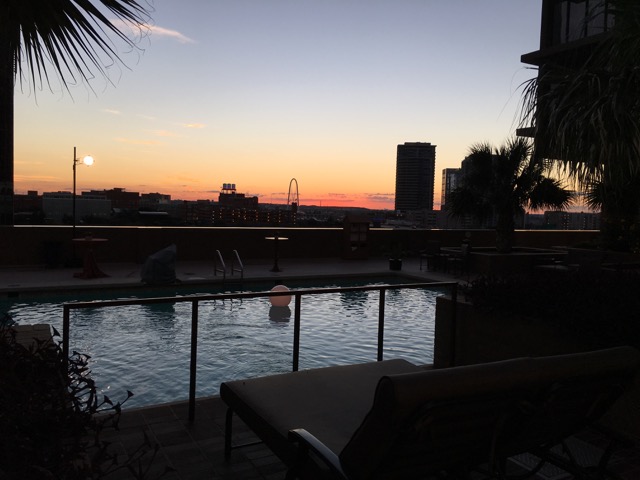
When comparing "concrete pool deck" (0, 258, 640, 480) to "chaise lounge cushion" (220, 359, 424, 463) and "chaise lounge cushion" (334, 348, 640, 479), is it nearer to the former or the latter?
"chaise lounge cushion" (220, 359, 424, 463)

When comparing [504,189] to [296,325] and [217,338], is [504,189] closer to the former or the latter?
[217,338]

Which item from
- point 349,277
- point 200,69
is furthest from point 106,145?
point 349,277

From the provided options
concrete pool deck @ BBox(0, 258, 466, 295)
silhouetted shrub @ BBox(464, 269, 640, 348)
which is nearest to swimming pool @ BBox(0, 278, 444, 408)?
concrete pool deck @ BBox(0, 258, 466, 295)

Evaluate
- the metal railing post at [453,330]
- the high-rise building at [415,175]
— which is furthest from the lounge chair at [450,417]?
the high-rise building at [415,175]

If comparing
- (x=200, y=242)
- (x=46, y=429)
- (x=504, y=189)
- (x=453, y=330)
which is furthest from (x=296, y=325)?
(x=504, y=189)

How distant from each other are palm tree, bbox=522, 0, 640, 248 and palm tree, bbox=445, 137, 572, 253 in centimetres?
1140

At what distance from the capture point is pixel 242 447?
11.1 ft

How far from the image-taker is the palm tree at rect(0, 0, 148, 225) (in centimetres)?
238

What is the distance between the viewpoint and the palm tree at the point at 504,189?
661 inches

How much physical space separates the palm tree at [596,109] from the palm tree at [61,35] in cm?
393

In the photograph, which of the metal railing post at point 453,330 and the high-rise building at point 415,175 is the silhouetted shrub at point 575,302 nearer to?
the metal railing post at point 453,330

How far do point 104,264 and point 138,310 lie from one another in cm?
635

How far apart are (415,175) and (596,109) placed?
58.3m

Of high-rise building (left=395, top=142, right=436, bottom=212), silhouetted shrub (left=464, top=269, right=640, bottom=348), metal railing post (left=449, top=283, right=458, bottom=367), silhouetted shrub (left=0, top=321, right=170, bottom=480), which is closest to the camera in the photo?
silhouetted shrub (left=0, top=321, right=170, bottom=480)
